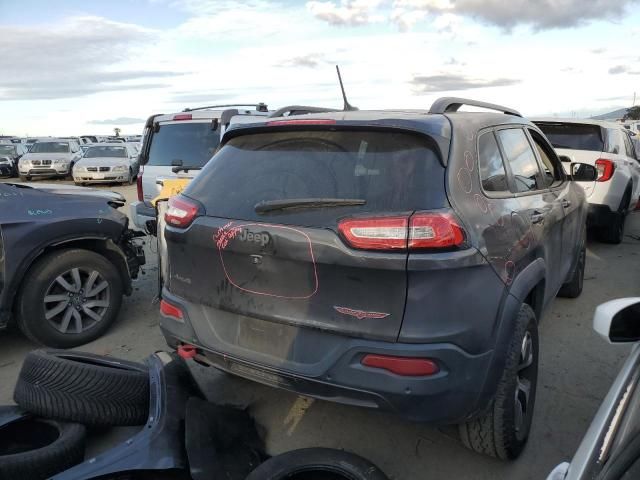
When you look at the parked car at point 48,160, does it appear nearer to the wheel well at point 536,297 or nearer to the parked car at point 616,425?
the wheel well at point 536,297

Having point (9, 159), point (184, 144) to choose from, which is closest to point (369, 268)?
point (184, 144)

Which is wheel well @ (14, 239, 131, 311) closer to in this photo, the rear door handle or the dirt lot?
the dirt lot

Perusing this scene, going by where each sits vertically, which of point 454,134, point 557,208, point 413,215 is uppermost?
point 454,134

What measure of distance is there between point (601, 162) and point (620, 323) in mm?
5779

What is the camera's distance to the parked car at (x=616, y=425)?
115 cm

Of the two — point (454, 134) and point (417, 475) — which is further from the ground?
point (454, 134)

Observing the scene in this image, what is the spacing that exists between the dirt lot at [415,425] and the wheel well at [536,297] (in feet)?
→ 2.26

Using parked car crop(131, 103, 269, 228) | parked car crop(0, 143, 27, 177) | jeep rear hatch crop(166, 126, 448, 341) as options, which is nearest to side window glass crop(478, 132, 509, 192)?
jeep rear hatch crop(166, 126, 448, 341)

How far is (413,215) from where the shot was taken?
2166mm

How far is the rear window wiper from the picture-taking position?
2295 mm

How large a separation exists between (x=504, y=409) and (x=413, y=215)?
1.08m

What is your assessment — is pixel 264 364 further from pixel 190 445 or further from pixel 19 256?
pixel 19 256

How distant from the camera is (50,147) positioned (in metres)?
21.1

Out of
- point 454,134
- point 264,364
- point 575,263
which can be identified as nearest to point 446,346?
point 264,364
